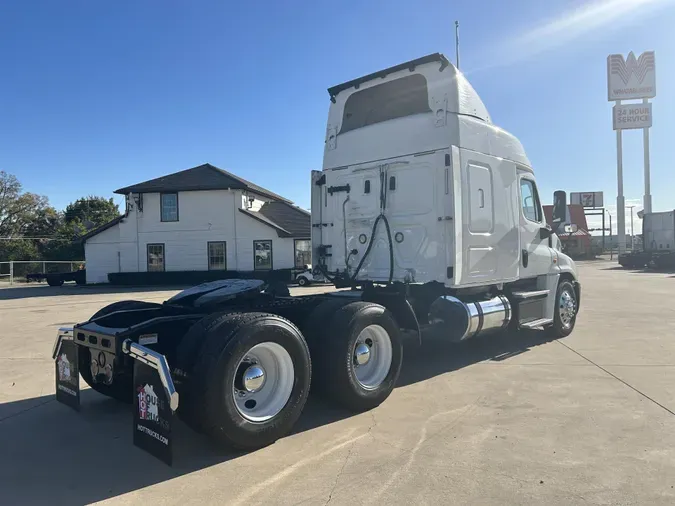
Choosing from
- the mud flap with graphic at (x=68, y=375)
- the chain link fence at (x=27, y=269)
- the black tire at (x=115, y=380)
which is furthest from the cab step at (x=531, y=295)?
→ the chain link fence at (x=27, y=269)

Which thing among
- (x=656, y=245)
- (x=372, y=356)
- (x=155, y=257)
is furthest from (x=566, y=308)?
(x=656, y=245)

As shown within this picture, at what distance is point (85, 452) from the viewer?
4.00 m

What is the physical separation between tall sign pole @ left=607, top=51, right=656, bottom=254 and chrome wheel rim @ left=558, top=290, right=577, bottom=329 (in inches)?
1886

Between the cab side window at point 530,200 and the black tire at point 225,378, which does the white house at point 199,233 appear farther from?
the black tire at point 225,378

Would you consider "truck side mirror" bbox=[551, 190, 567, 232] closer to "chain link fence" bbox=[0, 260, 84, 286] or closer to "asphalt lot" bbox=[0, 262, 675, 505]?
"asphalt lot" bbox=[0, 262, 675, 505]

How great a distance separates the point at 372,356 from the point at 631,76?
192 feet

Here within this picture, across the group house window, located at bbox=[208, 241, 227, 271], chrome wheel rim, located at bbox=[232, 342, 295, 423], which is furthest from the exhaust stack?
house window, located at bbox=[208, 241, 227, 271]

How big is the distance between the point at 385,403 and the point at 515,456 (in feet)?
5.32

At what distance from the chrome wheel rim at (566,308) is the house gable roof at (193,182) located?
20936mm

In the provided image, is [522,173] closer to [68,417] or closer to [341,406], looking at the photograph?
[341,406]

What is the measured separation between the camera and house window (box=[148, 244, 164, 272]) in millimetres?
27234

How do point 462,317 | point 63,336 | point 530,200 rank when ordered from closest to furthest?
1. point 63,336
2. point 462,317
3. point 530,200

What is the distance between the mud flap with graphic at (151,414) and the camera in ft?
11.4

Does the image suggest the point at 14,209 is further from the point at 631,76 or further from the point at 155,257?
the point at 631,76
